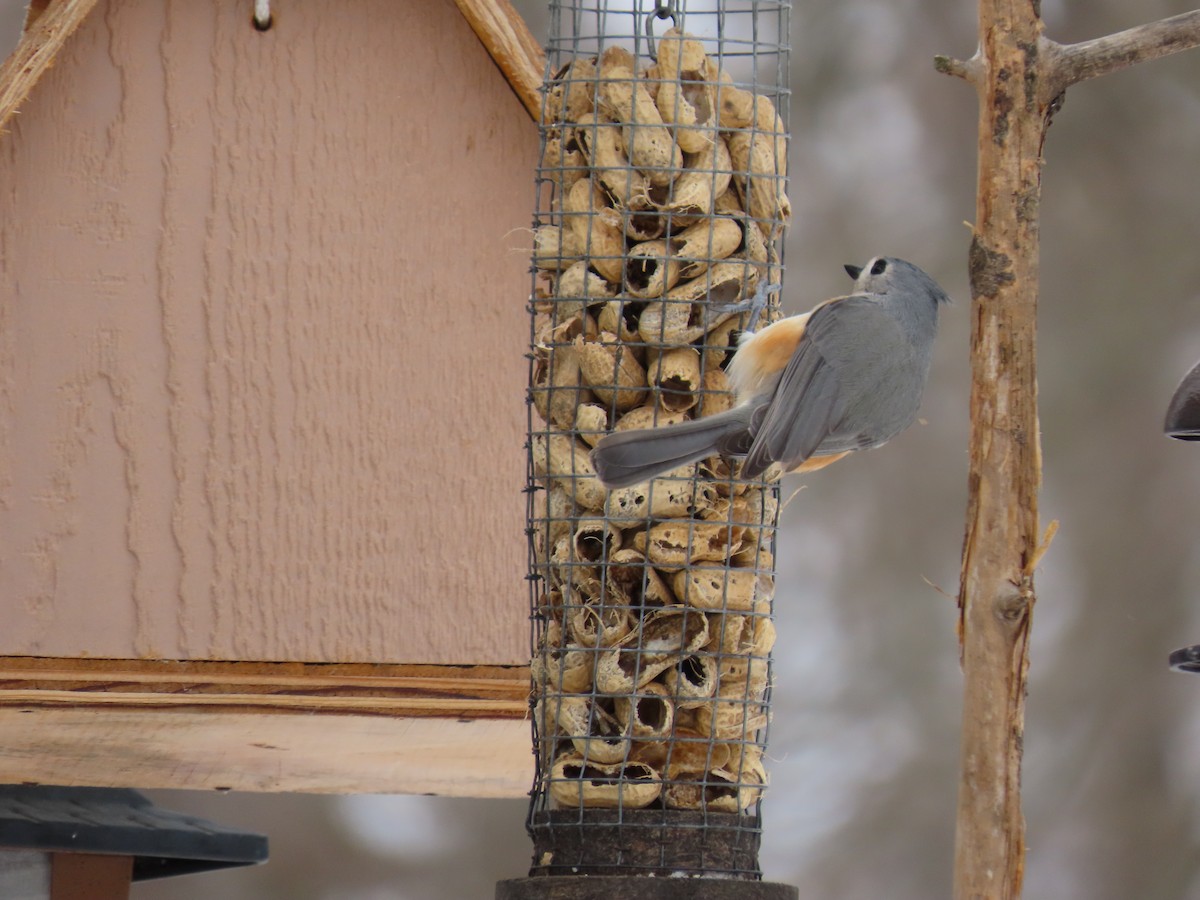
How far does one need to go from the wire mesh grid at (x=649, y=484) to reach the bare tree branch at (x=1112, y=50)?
0.48m

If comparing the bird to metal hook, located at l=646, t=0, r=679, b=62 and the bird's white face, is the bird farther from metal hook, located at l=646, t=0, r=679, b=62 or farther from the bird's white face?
metal hook, located at l=646, t=0, r=679, b=62

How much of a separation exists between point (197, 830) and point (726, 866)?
37.5 inches

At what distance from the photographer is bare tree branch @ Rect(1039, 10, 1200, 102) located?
231 centimetres

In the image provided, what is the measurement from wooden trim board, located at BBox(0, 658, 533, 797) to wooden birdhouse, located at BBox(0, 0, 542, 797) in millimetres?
76

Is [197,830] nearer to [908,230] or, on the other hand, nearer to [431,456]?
[431,456]

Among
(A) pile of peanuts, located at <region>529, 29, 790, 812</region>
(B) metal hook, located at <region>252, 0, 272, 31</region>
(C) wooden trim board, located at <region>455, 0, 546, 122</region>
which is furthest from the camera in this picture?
(B) metal hook, located at <region>252, 0, 272, 31</region>

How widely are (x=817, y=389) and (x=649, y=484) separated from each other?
36 cm

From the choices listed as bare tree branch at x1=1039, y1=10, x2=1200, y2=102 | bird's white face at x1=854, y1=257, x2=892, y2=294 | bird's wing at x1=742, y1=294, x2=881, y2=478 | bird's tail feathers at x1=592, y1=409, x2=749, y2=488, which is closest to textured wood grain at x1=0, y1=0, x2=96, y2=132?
bird's tail feathers at x1=592, y1=409, x2=749, y2=488

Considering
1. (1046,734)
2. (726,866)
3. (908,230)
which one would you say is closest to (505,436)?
(726,866)

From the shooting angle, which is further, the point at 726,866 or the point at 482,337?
the point at 482,337

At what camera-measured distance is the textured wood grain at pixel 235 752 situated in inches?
101

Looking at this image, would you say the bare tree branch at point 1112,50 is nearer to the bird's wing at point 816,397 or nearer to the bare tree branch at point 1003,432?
the bare tree branch at point 1003,432

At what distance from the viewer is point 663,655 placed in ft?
8.29

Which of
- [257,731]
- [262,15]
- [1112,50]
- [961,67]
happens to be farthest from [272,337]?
[1112,50]
